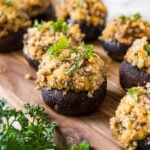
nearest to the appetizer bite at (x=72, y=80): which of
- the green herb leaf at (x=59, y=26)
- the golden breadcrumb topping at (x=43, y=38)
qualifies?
the golden breadcrumb topping at (x=43, y=38)

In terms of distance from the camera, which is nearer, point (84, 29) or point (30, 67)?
point (30, 67)

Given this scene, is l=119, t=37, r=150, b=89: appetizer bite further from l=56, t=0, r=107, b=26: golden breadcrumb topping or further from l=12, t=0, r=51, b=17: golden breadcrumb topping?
l=12, t=0, r=51, b=17: golden breadcrumb topping

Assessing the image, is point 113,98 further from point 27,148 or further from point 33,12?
point 33,12

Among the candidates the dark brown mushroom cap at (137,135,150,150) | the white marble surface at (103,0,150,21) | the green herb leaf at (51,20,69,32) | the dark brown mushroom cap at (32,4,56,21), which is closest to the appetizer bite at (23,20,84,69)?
the green herb leaf at (51,20,69,32)

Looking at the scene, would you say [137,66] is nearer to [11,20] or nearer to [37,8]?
[11,20]

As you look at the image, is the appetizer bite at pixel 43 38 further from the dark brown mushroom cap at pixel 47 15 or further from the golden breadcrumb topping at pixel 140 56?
the dark brown mushroom cap at pixel 47 15

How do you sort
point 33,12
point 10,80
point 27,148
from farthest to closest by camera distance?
point 33,12 → point 10,80 → point 27,148

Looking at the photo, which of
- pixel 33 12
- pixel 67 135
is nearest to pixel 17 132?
pixel 67 135

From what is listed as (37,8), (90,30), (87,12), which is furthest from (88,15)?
(37,8)
